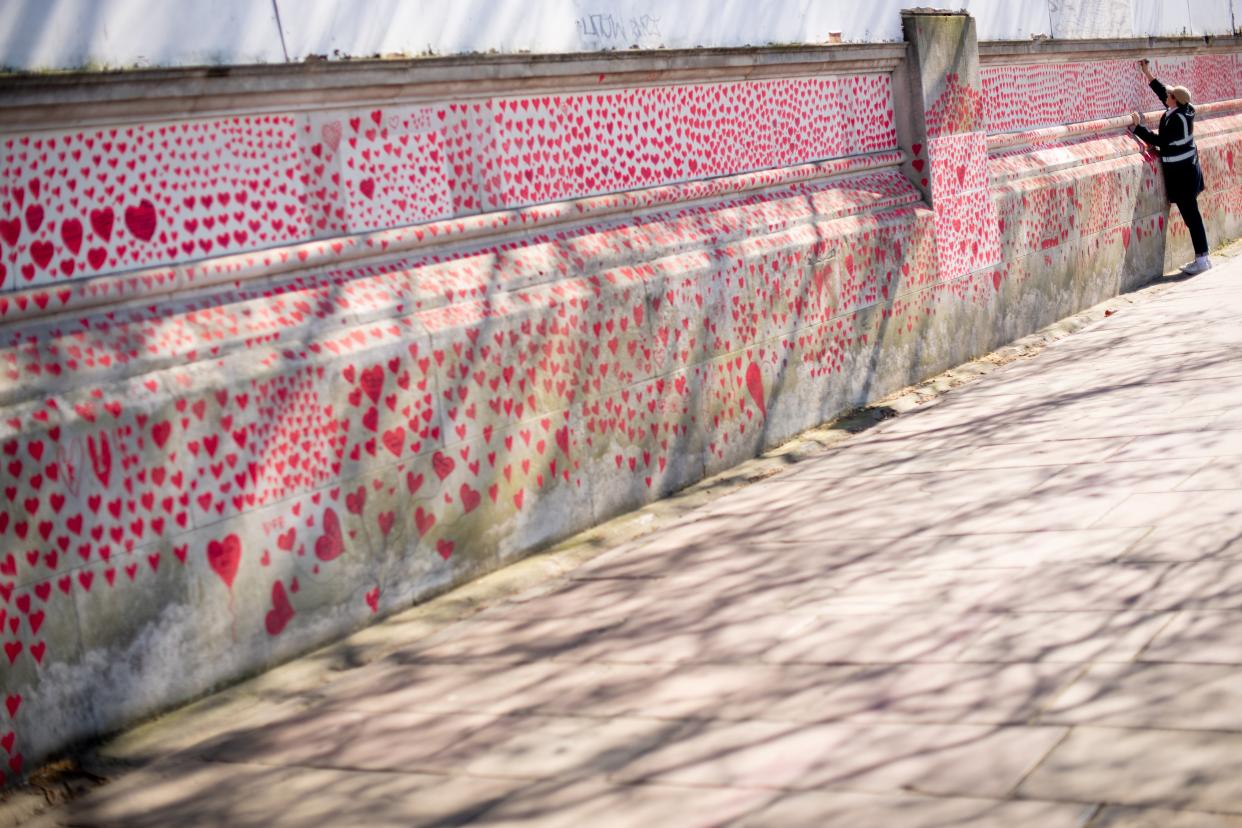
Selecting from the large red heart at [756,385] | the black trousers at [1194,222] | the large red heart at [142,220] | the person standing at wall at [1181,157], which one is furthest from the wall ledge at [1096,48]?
the large red heart at [142,220]

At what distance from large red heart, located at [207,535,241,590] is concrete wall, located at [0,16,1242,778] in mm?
12

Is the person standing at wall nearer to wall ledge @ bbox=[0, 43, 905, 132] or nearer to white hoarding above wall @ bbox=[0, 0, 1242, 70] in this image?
white hoarding above wall @ bbox=[0, 0, 1242, 70]

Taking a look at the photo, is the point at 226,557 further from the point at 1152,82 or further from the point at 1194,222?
the point at 1194,222

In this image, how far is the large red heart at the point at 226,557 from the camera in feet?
17.5

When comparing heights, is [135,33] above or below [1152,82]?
above

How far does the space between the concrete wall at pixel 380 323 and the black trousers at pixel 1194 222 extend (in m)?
5.14

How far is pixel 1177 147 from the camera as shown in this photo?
13758 millimetres

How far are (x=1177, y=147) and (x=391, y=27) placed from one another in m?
9.54

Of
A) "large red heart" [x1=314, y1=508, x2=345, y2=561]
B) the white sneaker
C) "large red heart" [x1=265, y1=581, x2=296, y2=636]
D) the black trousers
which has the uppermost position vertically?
the black trousers

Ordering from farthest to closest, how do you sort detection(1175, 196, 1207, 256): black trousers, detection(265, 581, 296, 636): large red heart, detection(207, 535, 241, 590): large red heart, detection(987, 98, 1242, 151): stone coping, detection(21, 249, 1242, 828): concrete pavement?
detection(1175, 196, 1207, 256): black trousers, detection(987, 98, 1242, 151): stone coping, detection(265, 581, 296, 636): large red heart, detection(207, 535, 241, 590): large red heart, detection(21, 249, 1242, 828): concrete pavement

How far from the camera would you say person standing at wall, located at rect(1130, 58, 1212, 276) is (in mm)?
13727

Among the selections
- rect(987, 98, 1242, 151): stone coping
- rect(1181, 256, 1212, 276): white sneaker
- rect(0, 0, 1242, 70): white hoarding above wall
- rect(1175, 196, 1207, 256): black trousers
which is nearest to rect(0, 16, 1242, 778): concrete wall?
rect(0, 0, 1242, 70): white hoarding above wall

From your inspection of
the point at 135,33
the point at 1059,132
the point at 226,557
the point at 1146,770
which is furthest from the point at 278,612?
the point at 1059,132

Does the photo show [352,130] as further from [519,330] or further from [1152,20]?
[1152,20]
